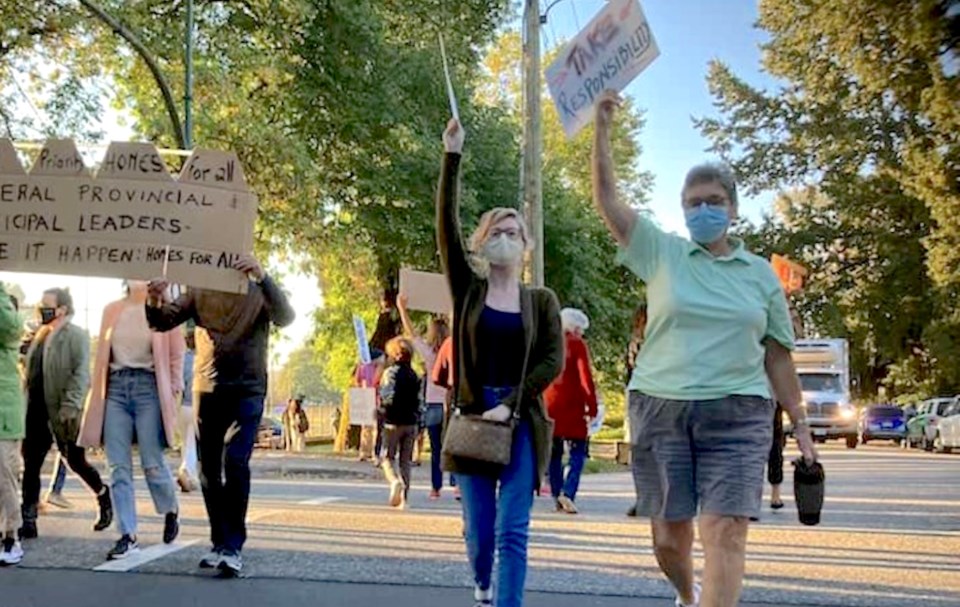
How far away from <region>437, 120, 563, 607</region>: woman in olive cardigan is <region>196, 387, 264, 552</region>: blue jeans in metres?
1.97

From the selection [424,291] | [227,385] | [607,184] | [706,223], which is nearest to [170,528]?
[227,385]

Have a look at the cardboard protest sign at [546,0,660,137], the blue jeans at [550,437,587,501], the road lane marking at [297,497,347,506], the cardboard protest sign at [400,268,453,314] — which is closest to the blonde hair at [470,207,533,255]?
the cardboard protest sign at [546,0,660,137]

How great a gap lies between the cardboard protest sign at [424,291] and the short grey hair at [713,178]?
4633 mm

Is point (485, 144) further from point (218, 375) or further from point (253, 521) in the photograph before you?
point (218, 375)

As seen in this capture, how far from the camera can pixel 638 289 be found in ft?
104

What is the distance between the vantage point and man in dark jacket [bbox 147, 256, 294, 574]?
674 centimetres

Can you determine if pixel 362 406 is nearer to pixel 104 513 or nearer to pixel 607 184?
pixel 104 513

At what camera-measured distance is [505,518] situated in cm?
502

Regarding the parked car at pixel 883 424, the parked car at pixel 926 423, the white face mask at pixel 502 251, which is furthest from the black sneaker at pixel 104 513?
the parked car at pixel 883 424

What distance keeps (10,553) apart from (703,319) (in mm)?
4610

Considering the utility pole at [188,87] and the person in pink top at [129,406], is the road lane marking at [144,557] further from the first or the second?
the utility pole at [188,87]

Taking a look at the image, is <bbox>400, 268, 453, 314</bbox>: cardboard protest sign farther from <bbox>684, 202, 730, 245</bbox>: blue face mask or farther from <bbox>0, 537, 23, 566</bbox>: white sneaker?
<bbox>684, 202, 730, 245</bbox>: blue face mask

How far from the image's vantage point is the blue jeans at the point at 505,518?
4.95 metres

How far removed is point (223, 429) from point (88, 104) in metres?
17.3
